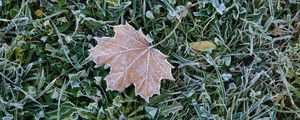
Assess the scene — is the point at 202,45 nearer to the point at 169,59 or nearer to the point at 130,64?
the point at 169,59

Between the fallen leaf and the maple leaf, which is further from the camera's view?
the fallen leaf

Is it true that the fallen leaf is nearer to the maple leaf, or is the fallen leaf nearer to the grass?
the grass

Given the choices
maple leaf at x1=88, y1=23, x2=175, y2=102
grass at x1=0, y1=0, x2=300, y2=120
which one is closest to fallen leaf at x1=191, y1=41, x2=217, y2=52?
grass at x1=0, y1=0, x2=300, y2=120

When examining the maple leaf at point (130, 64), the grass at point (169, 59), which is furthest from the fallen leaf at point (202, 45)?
the maple leaf at point (130, 64)

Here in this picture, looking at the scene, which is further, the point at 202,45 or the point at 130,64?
the point at 202,45

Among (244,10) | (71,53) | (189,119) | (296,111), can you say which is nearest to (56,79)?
(71,53)

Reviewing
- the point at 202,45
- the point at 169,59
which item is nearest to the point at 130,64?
the point at 169,59
